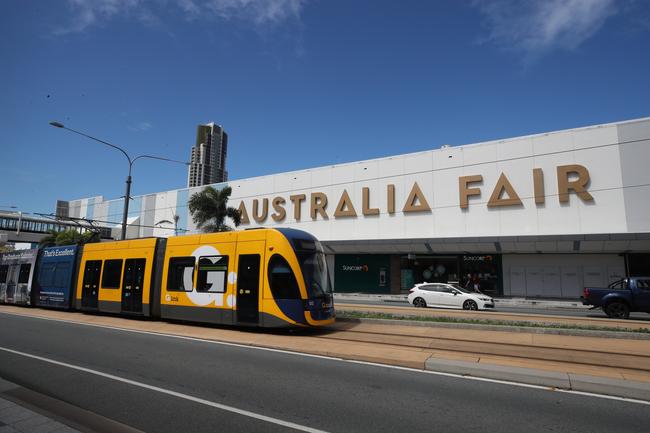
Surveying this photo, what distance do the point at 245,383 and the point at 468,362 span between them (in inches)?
168

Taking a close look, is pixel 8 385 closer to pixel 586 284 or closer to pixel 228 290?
pixel 228 290

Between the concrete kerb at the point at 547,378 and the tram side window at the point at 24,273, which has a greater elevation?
the tram side window at the point at 24,273

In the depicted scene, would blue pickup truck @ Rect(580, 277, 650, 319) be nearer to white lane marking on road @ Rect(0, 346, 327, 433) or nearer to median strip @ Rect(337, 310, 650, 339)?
median strip @ Rect(337, 310, 650, 339)

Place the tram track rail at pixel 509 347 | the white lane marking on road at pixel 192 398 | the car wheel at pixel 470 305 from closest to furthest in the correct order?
the white lane marking on road at pixel 192 398, the tram track rail at pixel 509 347, the car wheel at pixel 470 305

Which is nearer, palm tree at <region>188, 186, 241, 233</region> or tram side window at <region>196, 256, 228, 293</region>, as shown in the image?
tram side window at <region>196, 256, 228, 293</region>

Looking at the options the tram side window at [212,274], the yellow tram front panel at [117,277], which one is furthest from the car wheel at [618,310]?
the yellow tram front panel at [117,277]

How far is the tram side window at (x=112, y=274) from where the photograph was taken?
15.8m

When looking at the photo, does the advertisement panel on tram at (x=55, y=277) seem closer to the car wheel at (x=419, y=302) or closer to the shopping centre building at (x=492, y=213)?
the car wheel at (x=419, y=302)

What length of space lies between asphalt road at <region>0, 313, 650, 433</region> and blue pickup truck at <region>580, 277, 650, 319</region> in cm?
1360

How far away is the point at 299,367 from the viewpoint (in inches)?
312

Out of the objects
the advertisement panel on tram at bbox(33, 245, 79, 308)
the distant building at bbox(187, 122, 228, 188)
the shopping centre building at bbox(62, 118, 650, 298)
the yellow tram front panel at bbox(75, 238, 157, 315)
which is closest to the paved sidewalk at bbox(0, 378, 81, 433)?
the yellow tram front panel at bbox(75, 238, 157, 315)

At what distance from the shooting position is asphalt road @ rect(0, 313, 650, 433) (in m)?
5.02

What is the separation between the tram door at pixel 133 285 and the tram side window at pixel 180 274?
1.57m

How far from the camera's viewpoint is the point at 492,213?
29953mm
